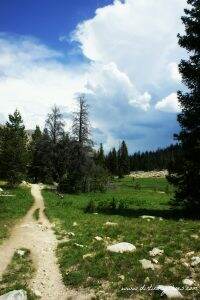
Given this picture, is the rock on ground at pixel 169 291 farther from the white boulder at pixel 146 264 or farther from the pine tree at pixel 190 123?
the pine tree at pixel 190 123

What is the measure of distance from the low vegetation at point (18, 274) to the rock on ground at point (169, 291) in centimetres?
441

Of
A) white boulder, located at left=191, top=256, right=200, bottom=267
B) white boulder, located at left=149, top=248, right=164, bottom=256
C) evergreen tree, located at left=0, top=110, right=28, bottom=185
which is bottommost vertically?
white boulder, located at left=191, top=256, right=200, bottom=267

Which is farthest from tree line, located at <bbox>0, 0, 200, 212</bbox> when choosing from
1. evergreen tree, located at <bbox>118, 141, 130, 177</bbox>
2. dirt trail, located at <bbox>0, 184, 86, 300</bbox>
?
evergreen tree, located at <bbox>118, 141, 130, 177</bbox>

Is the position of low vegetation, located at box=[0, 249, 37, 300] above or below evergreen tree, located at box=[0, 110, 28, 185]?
below

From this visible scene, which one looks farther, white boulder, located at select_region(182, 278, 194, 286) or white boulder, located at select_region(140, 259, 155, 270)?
white boulder, located at select_region(140, 259, 155, 270)

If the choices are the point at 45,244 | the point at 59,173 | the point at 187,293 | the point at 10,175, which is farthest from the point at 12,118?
the point at 187,293

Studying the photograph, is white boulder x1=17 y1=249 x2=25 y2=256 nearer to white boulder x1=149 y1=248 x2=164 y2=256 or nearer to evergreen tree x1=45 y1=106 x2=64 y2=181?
white boulder x1=149 y1=248 x2=164 y2=256

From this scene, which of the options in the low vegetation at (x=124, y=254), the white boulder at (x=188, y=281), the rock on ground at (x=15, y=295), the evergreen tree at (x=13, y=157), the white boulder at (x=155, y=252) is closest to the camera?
the rock on ground at (x=15, y=295)

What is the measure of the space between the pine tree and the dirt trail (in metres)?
9.43

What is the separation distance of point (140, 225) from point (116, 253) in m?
5.77

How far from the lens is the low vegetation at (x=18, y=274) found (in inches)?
627

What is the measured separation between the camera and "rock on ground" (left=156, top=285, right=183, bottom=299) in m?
14.3

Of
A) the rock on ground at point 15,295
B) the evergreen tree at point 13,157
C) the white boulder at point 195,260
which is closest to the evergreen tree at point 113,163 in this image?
the evergreen tree at point 13,157

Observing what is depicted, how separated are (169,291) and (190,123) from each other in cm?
1676
